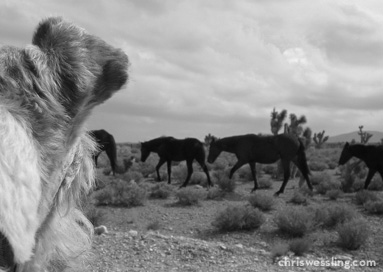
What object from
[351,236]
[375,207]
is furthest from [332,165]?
[351,236]

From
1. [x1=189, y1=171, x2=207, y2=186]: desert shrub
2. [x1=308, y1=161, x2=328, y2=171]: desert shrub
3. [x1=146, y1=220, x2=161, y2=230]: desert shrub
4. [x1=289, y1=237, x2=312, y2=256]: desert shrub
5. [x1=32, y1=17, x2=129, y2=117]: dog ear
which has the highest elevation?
[x1=32, y1=17, x2=129, y2=117]: dog ear

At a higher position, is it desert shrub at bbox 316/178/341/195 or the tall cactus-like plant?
the tall cactus-like plant

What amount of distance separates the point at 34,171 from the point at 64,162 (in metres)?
0.22

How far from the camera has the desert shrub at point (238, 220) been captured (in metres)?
12.5

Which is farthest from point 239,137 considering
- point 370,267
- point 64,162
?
point 64,162

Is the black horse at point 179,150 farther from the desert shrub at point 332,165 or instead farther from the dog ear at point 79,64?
the dog ear at point 79,64

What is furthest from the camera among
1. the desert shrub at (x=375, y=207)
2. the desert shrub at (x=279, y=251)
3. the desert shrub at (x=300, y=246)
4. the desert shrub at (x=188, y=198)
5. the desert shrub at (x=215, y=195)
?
the desert shrub at (x=215, y=195)

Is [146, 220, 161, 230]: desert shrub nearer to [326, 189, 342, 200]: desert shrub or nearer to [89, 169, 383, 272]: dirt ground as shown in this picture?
[89, 169, 383, 272]: dirt ground

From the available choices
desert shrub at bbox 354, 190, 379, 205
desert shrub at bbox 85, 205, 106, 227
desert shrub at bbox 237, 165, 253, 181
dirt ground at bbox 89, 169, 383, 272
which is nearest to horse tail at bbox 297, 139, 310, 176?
desert shrub at bbox 237, 165, 253, 181

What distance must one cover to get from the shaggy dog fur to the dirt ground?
670cm

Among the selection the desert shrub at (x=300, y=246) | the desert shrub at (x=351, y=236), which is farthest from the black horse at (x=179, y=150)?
the desert shrub at (x=300, y=246)

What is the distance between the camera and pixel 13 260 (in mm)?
684

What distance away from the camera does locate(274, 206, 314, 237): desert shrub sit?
12195mm

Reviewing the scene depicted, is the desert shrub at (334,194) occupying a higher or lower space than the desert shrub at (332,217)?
higher
